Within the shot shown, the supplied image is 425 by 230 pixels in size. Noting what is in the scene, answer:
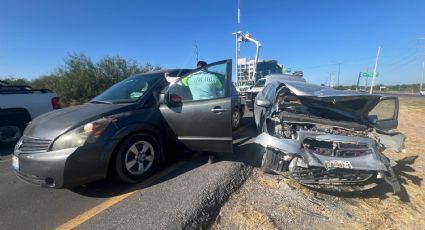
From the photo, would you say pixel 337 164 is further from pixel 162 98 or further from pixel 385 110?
pixel 162 98

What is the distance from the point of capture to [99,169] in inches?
116

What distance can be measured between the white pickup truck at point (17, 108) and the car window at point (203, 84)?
423cm

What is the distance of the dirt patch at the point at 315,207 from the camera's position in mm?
2494

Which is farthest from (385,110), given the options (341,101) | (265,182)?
(265,182)

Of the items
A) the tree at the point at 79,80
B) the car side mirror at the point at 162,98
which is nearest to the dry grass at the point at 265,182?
the car side mirror at the point at 162,98

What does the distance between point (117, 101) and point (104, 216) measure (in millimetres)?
1798

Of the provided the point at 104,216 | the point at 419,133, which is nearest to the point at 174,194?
the point at 104,216

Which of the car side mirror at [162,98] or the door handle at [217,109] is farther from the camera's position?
the car side mirror at [162,98]

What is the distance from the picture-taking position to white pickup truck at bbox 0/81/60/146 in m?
5.43

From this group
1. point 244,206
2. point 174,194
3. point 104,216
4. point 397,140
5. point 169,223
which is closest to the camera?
point 169,223

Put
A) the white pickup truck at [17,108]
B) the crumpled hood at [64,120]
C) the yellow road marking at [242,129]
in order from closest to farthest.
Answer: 1. the crumpled hood at [64,120]
2. the white pickup truck at [17,108]
3. the yellow road marking at [242,129]

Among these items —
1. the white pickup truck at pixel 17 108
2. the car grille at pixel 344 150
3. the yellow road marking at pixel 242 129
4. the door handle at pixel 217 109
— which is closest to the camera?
the car grille at pixel 344 150

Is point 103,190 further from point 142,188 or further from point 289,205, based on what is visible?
point 289,205

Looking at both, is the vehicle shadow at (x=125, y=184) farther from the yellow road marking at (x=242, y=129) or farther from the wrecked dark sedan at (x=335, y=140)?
the yellow road marking at (x=242, y=129)
